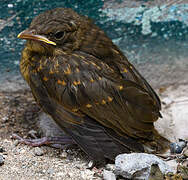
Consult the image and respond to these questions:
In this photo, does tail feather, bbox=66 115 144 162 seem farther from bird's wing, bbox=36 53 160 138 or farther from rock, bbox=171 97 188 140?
rock, bbox=171 97 188 140

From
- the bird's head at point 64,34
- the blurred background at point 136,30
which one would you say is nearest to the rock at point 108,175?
the bird's head at point 64,34

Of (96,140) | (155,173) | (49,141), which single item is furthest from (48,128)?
(155,173)

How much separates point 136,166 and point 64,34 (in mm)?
1415

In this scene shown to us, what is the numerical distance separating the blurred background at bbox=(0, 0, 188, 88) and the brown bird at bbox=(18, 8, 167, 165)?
0.67 meters

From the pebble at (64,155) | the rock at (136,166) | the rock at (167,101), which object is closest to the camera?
the rock at (136,166)

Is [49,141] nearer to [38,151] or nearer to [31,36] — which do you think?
[38,151]

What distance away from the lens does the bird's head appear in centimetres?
403

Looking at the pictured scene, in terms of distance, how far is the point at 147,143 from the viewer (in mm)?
4293

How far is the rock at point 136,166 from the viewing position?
3732mm

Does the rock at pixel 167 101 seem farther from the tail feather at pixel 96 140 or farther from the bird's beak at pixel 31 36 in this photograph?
the bird's beak at pixel 31 36

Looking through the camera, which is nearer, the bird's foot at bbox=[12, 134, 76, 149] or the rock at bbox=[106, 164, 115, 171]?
the rock at bbox=[106, 164, 115, 171]

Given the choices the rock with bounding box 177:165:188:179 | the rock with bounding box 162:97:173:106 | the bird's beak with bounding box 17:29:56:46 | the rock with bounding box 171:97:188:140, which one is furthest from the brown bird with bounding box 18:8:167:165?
the rock with bounding box 162:97:173:106

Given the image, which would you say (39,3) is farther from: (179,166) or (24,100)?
(179,166)

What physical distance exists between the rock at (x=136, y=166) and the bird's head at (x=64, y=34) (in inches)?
44.3
